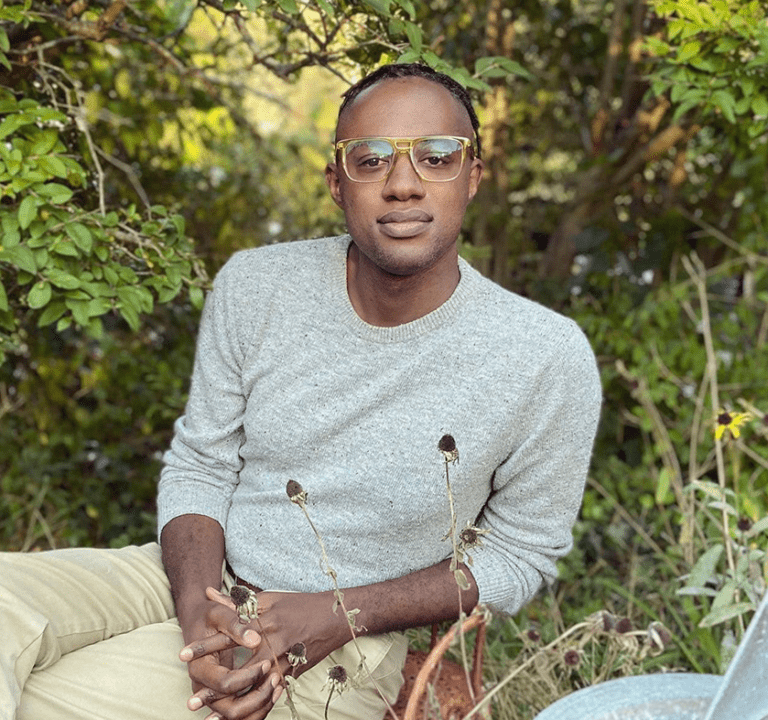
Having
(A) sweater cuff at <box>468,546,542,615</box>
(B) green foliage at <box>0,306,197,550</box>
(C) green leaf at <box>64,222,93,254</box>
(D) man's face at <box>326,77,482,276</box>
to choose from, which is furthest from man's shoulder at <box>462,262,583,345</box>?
(B) green foliage at <box>0,306,197,550</box>

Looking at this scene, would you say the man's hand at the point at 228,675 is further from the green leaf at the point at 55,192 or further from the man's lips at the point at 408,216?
the green leaf at the point at 55,192

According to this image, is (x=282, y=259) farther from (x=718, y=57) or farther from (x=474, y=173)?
(x=718, y=57)

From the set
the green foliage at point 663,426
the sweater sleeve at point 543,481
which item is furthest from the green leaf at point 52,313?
the green foliage at point 663,426

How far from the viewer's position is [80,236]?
2.23 meters

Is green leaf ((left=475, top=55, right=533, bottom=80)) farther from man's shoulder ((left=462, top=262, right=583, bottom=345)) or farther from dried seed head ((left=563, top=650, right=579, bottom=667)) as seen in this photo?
dried seed head ((left=563, top=650, right=579, bottom=667))

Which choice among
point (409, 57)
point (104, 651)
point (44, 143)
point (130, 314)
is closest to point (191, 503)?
point (104, 651)

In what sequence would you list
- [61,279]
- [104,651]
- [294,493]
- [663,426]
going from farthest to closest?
[663,426]
[61,279]
[104,651]
[294,493]

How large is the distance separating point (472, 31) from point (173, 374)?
189 cm

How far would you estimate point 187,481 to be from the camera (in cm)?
227

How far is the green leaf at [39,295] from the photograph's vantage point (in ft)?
7.20

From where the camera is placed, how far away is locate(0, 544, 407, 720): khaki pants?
1.84 meters

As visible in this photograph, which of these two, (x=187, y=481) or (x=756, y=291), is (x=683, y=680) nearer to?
(x=187, y=481)

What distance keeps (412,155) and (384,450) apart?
657 mm

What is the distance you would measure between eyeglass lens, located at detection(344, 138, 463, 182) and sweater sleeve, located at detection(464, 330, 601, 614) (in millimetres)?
475
